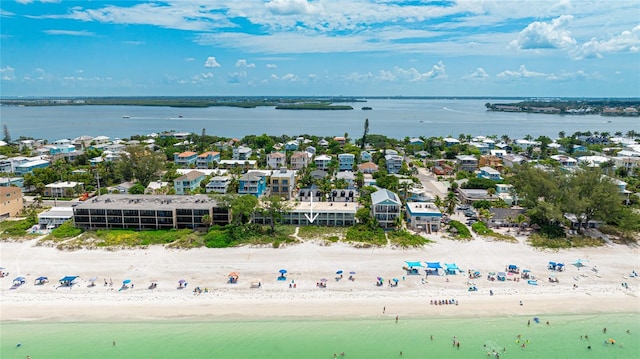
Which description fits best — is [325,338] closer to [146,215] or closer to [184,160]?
[146,215]

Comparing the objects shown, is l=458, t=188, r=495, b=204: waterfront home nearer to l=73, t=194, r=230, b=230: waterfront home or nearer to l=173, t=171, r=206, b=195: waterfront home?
l=73, t=194, r=230, b=230: waterfront home

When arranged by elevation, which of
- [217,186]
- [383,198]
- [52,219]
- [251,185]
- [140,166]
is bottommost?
[52,219]

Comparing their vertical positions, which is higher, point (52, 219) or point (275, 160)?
point (275, 160)

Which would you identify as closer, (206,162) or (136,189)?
(136,189)

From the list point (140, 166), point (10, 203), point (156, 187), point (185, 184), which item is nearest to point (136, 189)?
point (156, 187)

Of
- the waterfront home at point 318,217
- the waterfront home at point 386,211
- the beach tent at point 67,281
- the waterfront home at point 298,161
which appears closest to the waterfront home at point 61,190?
the beach tent at point 67,281

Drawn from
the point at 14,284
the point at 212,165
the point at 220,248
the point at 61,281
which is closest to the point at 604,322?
the point at 220,248
